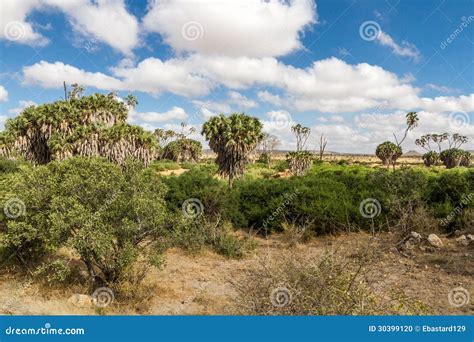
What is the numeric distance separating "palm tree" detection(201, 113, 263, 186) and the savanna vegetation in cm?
10

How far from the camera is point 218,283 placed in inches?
567

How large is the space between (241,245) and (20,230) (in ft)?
30.8

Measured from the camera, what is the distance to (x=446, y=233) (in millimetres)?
20344

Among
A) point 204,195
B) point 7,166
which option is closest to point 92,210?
point 204,195

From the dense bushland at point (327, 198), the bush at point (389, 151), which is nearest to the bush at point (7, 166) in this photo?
the dense bushland at point (327, 198)

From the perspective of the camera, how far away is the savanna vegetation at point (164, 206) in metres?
11.4

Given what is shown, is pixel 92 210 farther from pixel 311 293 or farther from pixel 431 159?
pixel 431 159

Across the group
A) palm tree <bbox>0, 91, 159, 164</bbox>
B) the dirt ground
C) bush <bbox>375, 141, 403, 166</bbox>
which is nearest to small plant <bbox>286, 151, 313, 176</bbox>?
palm tree <bbox>0, 91, 159, 164</bbox>

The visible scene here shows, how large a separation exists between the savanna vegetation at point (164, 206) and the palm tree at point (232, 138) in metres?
0.10

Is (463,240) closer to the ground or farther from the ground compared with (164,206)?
closer to the ground

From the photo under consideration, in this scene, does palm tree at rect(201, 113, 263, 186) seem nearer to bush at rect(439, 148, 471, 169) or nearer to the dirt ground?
the dirt ground

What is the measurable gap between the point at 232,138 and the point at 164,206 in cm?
2113

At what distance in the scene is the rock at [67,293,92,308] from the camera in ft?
37.7

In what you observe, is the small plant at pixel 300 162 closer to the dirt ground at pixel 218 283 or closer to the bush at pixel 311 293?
the dirt ground at pixel 218 283
